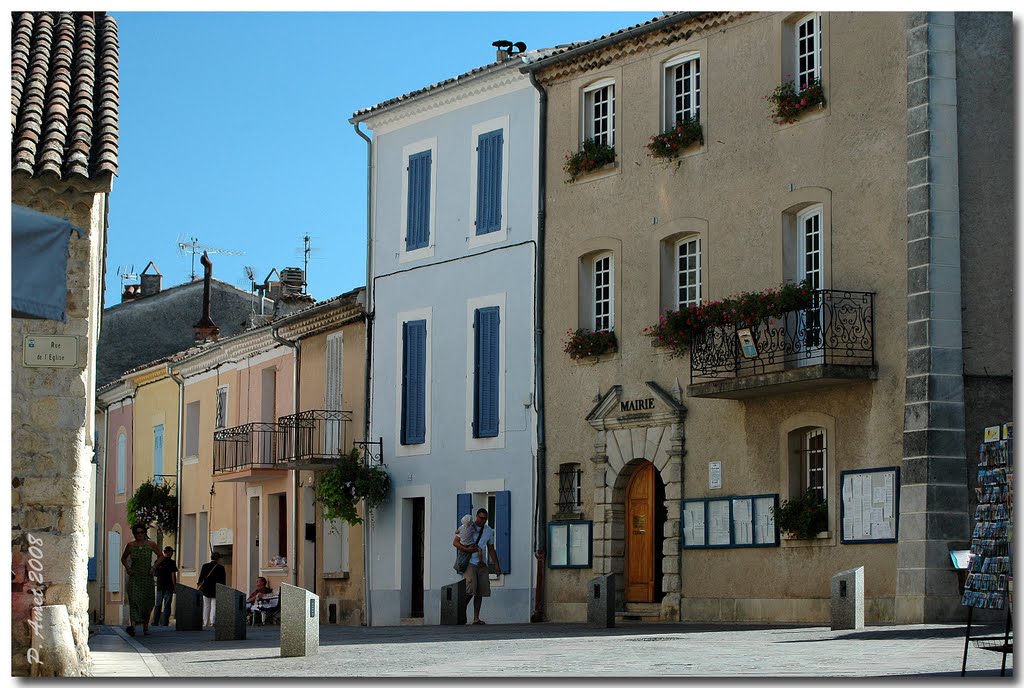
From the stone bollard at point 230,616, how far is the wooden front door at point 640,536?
228 inches

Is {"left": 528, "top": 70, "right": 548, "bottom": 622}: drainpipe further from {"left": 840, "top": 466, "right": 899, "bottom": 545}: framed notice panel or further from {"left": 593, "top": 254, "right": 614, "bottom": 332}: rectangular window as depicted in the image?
{"left": 840, "top": 466, "right": 899, "bottom": 545}: framed notice panel

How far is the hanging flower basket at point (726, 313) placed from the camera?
21.2 metres

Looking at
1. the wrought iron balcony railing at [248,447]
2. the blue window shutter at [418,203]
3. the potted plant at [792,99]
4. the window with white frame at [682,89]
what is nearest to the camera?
the potted plant at [792,99]

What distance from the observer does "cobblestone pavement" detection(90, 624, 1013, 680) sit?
1343cm

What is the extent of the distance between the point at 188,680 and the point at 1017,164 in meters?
10.1

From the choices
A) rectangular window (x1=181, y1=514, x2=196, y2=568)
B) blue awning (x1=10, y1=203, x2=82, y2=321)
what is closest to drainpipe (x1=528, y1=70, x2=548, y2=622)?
rectangular window (x1=181, y1=514, x2=196, y2=568)

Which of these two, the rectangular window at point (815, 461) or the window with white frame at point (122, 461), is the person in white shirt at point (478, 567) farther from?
the window with white frame at point (122, 461)

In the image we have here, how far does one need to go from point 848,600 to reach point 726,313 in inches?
191

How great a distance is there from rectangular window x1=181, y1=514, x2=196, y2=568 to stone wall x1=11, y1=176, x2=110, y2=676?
24.5m

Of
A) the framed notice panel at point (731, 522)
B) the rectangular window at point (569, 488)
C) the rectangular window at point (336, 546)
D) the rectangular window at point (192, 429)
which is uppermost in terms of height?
the rectangular window at point (192, 429)

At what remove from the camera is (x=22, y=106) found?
16.3 metres

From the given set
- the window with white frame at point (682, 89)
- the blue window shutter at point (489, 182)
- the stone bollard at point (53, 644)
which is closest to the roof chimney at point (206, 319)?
the blue window shutter at point (489, 182)

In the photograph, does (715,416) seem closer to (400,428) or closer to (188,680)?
(400,428)

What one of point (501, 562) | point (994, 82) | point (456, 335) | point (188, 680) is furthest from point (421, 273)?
point (188, 680)
